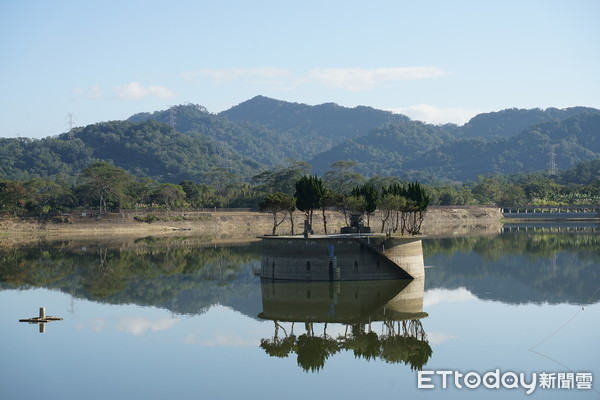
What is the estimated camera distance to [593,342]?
131 feet

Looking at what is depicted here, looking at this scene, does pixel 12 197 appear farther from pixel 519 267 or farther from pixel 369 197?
pixel 519 267

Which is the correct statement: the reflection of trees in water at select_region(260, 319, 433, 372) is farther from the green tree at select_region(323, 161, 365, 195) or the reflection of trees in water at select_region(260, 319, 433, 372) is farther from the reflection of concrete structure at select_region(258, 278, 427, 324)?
the green tree at select_region(323, 161, 365, 195)

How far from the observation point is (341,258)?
58.1m

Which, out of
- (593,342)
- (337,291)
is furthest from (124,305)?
(593,342)

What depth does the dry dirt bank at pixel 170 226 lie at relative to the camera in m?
128

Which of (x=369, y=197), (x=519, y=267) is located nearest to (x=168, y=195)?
(x=369, y=197)

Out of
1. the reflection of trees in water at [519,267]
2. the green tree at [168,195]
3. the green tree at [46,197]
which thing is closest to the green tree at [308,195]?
the reflection of trees in water at [519,267]

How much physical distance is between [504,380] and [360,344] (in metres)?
9.64

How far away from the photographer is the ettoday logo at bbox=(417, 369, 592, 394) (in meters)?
32.2

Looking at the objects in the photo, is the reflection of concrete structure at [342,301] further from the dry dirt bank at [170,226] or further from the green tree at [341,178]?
the green tree at [341,178]

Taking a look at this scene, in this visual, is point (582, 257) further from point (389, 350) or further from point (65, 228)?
point (65, 228)

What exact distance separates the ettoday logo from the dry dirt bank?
86.9 meters

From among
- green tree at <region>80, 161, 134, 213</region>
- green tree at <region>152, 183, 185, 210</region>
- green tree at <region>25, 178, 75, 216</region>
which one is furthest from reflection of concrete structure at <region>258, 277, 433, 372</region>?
green tree at <region>152, 183, 185, 210</region>

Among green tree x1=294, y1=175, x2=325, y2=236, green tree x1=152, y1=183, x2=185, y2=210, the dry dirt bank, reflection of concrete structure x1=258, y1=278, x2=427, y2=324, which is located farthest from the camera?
green tree x1=152, y1=183, x2=185, y2=210
